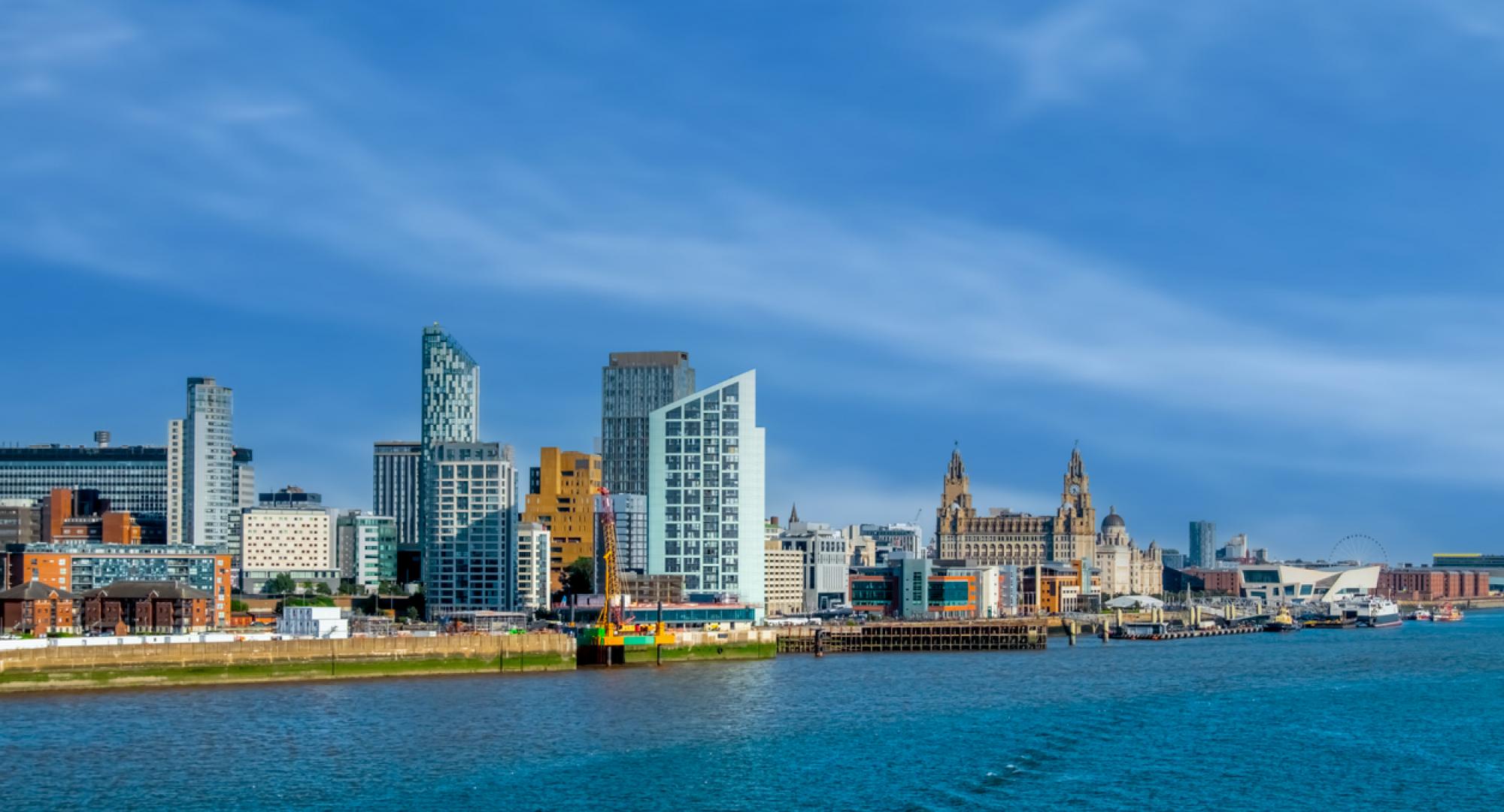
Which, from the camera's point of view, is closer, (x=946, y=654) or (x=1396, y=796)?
(x=1396, y=796)

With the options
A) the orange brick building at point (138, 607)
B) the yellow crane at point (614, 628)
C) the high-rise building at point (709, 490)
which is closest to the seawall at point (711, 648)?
the yellow crane at point (614, 628)

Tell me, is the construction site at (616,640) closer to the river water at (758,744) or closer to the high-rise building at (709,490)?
the river water at (758,744)

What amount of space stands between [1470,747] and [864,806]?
3289 centimetres

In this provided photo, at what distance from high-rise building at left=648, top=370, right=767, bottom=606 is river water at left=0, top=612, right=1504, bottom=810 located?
232 ft

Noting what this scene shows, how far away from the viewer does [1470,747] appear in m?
77.8

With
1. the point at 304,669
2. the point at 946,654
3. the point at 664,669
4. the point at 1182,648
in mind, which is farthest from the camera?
the point at 1182,648

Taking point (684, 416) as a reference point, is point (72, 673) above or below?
below

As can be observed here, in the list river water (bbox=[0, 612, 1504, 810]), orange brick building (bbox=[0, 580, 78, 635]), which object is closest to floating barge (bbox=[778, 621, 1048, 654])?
river water (bbox=[0, 612, 1504, 810])

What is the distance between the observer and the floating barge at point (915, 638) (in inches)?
6496

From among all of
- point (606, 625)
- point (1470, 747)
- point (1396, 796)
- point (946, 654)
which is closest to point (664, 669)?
point (606, 625)

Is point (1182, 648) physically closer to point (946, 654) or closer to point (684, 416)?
point (946, 654)

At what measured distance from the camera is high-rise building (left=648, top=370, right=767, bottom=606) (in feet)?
615

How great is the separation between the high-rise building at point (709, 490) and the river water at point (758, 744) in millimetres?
70771

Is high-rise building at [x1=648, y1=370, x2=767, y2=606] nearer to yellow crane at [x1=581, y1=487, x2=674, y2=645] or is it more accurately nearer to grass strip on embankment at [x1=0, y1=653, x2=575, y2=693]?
yellow crane at [x1=581, y1=487, x2=674, y2=645]
